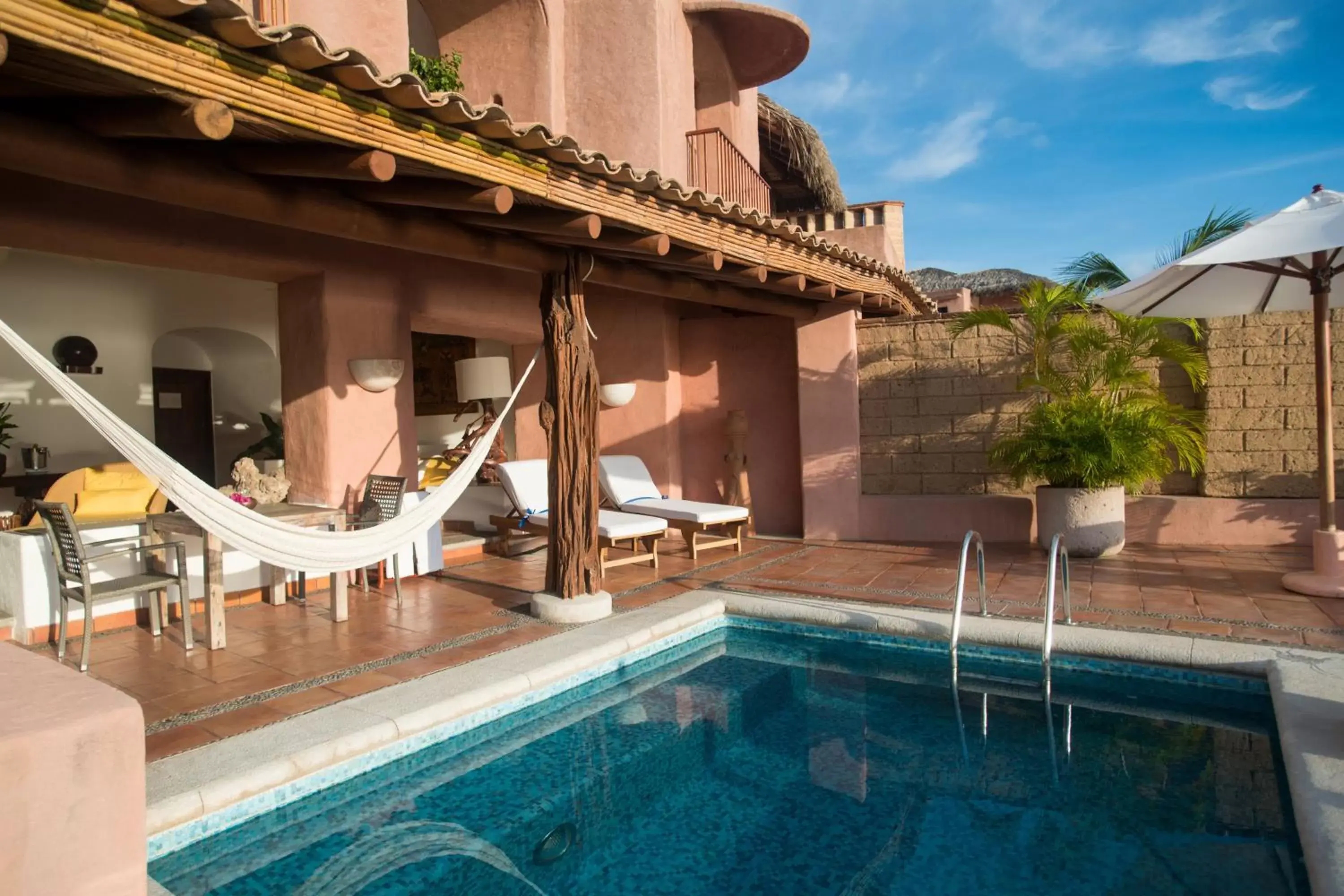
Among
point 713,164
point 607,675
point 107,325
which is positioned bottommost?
point 607,675

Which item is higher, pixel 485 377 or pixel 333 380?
pixel 485 377

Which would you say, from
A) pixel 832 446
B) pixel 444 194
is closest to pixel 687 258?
pixel 444 194

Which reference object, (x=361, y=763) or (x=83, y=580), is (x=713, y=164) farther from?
(x=361, y=763)

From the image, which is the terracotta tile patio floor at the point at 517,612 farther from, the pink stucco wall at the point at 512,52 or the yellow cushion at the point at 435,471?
the pink stucco wall at the point at 512,52

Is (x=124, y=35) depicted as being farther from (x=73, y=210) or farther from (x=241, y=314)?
(x=241, y=314)

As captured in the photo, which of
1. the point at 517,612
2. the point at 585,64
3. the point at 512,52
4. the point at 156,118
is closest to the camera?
the point at 156,118

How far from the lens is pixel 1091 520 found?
6.78 meters

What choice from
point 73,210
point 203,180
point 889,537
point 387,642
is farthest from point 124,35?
point 889,537

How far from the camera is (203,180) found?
3877mm

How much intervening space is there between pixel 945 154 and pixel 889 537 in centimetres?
2025

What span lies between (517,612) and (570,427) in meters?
1.23

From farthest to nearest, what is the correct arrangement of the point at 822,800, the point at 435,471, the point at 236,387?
the point at 236,387 < the point at 435,471 < the point at 822,800

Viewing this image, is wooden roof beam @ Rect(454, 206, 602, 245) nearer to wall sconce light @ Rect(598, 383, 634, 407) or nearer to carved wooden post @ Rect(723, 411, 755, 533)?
wall sconce light @ Rect(598, 383, 634, 407)

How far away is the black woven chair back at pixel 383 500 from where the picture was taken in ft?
19.3
